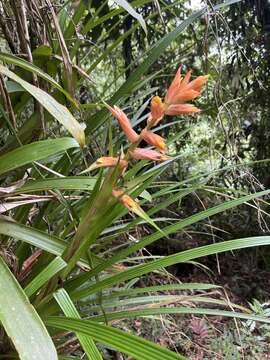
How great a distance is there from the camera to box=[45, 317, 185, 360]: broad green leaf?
0.41 meters

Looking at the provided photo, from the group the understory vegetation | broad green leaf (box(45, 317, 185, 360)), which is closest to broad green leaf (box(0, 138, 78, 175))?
the understory vegetation

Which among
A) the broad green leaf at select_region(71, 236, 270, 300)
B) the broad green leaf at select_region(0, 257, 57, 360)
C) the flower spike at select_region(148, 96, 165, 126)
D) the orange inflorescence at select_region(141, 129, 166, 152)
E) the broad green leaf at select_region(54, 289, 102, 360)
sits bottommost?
the broad green leaf at select_region(71, 236, 270, 300)

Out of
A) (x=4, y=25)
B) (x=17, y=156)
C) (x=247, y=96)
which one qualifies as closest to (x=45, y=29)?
(x=4, y=25)

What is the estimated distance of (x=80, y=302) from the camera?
0.84 metres

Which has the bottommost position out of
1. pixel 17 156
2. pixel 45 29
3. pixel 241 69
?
pixel 241 69

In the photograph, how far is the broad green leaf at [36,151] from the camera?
598 mm

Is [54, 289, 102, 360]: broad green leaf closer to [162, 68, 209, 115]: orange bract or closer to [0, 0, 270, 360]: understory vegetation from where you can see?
[0, 0, 270, 360]: understory vegetation

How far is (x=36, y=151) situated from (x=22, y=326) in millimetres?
252

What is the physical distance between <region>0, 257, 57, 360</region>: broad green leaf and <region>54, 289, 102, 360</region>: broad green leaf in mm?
100

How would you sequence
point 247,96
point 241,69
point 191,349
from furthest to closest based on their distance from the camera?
point 247,96 → point 241,69 → point 191,349

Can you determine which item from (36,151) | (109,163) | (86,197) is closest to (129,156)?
(109,163)

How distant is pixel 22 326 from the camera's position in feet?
1.35

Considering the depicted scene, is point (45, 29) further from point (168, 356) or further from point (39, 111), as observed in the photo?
point (168, 356)

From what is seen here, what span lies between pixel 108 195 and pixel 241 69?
1.77m
